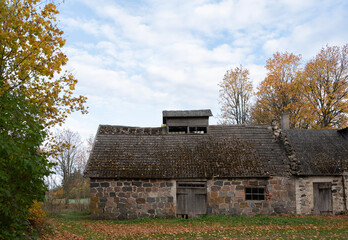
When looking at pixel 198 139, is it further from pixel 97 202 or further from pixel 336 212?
pixel 336 212

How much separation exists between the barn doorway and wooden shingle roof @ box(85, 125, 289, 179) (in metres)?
0.69

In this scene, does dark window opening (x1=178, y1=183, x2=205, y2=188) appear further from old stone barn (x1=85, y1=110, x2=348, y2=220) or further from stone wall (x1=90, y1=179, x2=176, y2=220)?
stone wall (x1=90, y1=179, x2=176, y2=220)

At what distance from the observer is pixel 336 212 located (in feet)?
50.6

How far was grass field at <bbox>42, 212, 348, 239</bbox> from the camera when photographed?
10.4m

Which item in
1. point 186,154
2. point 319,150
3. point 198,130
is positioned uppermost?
point 198,130

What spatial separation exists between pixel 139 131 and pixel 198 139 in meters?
4.03

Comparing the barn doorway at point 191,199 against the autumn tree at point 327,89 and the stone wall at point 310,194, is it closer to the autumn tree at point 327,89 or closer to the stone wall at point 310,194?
the stone wall at point 310,194

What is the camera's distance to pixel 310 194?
603 inches

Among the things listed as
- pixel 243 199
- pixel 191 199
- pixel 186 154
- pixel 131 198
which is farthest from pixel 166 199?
pixel 243 199

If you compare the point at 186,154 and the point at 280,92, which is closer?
the point at 186,154

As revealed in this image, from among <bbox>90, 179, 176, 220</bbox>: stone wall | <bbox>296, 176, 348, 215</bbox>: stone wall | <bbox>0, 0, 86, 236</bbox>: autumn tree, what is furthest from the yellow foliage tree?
<bbox>296, 176, 348, 215</bbox>: stone wall

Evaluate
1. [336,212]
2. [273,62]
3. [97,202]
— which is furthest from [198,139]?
[273,62]

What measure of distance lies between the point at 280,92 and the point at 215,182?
53.3 ft

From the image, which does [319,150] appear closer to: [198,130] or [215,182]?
[215,182]
